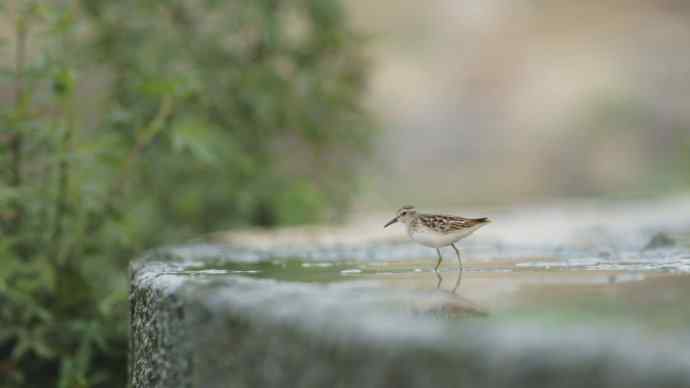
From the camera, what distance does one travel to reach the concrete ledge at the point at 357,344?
42.0 inches

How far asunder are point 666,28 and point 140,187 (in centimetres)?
1715

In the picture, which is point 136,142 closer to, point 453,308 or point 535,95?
point 453,308

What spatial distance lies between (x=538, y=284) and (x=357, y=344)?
27.9 inches

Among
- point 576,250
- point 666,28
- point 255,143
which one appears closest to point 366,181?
point 255,143

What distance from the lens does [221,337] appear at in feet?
4.98

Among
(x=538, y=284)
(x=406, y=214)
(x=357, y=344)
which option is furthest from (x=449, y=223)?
(x=357, y=344)

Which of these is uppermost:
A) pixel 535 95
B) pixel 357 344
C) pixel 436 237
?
pixel 535 95

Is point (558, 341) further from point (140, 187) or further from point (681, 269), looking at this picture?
point (140, 187)

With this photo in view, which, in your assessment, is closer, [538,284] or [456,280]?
[538,284]

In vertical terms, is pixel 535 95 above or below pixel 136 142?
above

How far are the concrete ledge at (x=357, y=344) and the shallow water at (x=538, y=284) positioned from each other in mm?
100

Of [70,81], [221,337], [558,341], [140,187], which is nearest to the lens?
[558,341]

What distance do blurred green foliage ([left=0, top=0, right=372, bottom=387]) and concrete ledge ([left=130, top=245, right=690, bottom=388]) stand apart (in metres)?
1.21

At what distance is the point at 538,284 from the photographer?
6.01ft
